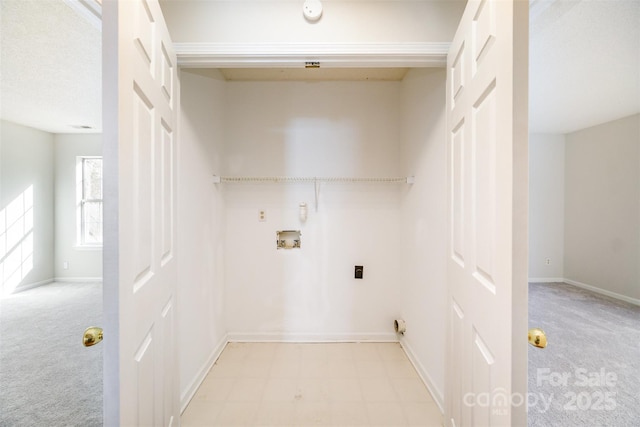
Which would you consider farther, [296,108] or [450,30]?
[296,108]

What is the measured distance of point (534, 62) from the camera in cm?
233

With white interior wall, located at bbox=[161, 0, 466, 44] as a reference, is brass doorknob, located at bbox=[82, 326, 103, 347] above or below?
below

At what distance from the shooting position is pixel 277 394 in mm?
1754

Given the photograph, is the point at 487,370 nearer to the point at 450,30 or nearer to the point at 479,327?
the point at 479,327

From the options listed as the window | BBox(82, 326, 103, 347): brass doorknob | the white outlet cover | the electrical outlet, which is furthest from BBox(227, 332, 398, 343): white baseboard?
the window

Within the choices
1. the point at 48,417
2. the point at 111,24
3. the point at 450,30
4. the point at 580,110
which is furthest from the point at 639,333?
the point at 48,417

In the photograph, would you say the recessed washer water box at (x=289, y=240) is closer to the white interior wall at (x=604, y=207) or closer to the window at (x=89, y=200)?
the window at (x=89, y=200)

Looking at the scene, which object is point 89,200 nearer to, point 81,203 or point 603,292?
point 81,203

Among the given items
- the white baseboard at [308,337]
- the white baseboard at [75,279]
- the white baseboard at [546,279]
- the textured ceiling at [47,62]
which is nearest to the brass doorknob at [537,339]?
the white baseboard at [308,337]

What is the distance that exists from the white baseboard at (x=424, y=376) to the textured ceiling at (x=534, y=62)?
2218 millimetres

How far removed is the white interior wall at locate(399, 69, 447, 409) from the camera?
1.66m

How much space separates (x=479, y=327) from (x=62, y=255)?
6265 millimetres

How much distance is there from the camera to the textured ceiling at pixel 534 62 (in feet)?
5.60

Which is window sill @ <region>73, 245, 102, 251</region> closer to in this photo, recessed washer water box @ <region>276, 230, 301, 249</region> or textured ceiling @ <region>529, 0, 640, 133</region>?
recessed washer water box @ <region>276, 230, 301, 249</region>
